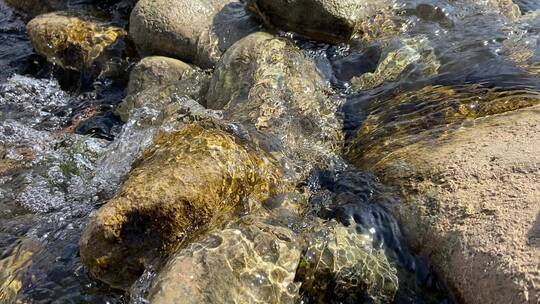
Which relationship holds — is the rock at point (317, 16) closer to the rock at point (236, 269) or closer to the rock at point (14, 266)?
the rock at point (236, 269)

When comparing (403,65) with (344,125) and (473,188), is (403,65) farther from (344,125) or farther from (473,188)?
(473,188)

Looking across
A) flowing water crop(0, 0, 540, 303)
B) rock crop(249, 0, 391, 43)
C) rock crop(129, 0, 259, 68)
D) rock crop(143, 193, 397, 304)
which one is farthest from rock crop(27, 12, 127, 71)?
rock crop(143, 193, 397, 304)

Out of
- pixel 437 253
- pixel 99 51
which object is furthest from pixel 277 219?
pixel 99 51

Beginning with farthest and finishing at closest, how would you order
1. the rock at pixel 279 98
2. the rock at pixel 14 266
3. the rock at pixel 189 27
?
1. the rock at pixel 189 27
2. the rock at pixel 279 98
3. the rock at pixel 14 266

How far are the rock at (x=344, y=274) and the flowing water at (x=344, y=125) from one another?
78 millimetres

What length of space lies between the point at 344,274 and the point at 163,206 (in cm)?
104

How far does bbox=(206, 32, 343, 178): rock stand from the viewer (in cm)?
455

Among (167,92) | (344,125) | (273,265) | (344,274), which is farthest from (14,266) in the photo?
(344,125)

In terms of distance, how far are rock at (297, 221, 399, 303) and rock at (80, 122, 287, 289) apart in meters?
0.58

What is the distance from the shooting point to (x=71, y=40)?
259 inches

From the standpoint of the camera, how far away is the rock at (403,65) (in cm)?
529

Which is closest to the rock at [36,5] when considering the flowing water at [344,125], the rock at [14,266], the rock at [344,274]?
the flowing water at [344,125]

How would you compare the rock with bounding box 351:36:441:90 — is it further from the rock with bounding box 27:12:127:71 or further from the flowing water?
the rock with bounding box 27:12:127:71

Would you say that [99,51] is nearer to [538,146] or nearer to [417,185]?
[417,185]
